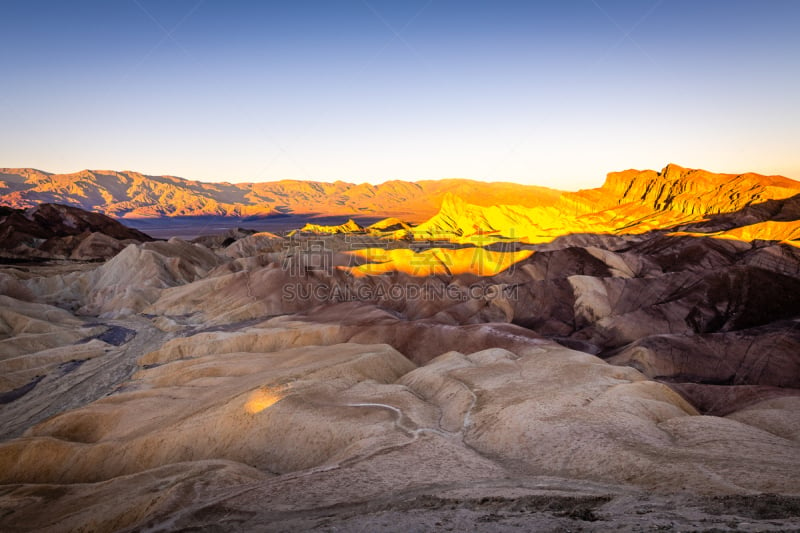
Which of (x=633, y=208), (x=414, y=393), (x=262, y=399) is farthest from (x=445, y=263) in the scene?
(x=633, y=208)

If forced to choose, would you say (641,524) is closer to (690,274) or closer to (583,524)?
(583,524)

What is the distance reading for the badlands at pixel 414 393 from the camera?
47.2 ft

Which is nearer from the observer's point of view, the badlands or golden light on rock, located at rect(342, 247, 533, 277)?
the badlands

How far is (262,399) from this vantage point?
26031 mm

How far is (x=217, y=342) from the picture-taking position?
47.5 meters

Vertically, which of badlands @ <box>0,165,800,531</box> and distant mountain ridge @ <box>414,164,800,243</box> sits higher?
distant mountain ridge @ <box>414,164,800,243</box>

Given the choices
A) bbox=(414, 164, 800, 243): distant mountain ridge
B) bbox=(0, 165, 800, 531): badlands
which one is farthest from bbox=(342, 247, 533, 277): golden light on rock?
bbox=(414, 164, 800, 243): distant mountain ridge

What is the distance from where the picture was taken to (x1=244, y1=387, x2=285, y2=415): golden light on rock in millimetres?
25266

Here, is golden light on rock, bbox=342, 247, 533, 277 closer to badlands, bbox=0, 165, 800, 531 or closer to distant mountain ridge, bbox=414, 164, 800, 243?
badlands, bbox=0, 165, 800, 531

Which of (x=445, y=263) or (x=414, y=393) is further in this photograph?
(x=445, y=263)

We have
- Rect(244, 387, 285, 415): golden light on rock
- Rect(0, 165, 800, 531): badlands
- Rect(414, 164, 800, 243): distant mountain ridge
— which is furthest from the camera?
Rect(414, 164, 800, 243): distant mountain ridge

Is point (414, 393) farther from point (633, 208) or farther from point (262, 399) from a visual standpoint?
point (633, 208)

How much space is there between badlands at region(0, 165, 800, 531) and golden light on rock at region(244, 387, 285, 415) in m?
0.25

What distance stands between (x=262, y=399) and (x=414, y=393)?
28.6ft
